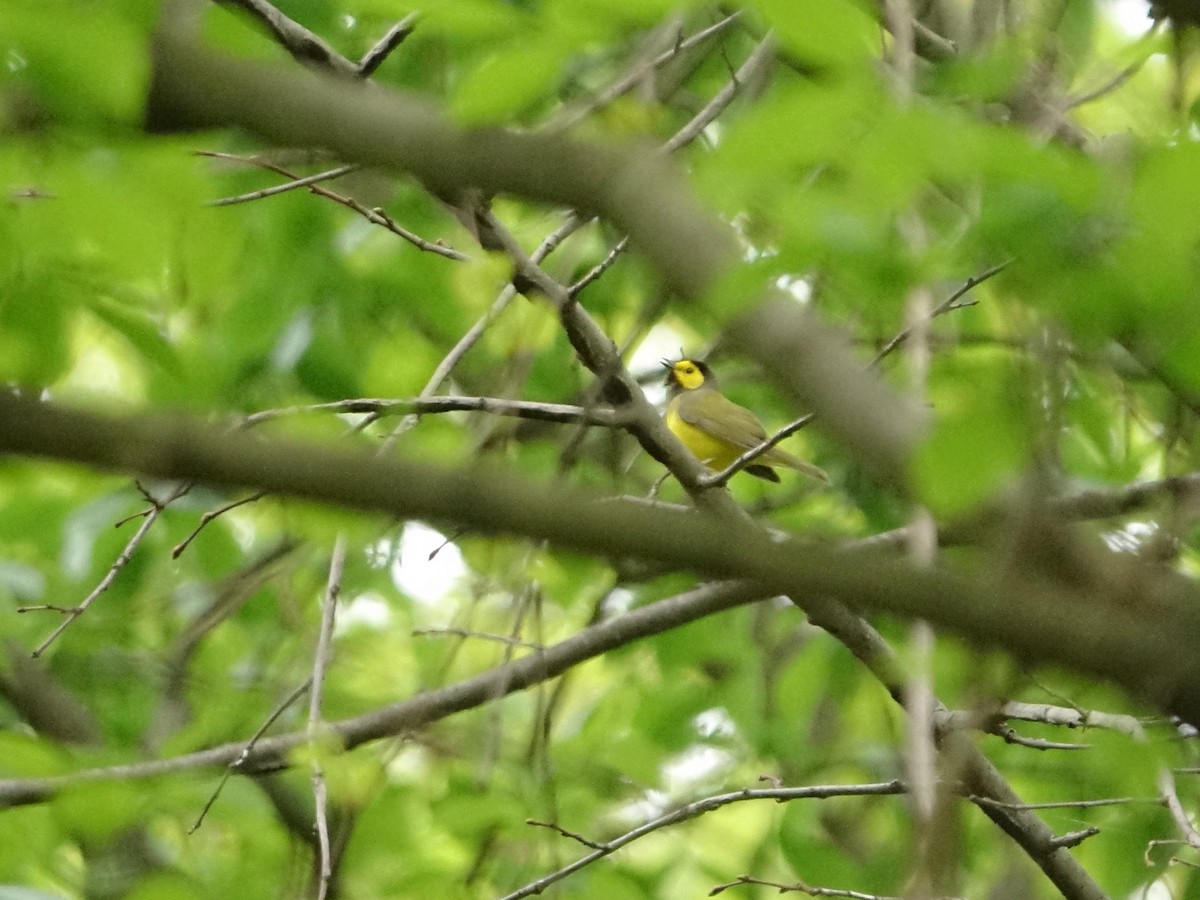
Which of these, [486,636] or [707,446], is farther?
[707,446]

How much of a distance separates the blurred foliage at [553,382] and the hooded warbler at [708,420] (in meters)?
0.37

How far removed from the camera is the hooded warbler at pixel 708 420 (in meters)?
8.35

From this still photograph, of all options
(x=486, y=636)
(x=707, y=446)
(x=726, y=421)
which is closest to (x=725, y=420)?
(x=726, y=421)

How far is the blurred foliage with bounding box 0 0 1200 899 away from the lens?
1.73m

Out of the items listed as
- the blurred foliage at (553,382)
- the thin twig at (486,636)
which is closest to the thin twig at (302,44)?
the blurred foliage at (553,382)

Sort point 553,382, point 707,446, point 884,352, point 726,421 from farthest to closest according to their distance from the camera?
→ point 707,446 < point 726,421 < point 553,382 < point 884,352

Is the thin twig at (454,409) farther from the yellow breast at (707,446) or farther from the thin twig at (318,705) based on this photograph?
the yellow breast at (707,446)

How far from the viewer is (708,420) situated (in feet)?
28.7

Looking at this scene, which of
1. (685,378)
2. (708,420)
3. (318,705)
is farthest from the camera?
(685,378)

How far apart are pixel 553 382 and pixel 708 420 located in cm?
366

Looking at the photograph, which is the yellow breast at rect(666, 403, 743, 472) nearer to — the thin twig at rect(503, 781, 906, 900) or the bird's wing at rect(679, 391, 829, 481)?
the bird's wing at rect(679, 391, 829, 481)

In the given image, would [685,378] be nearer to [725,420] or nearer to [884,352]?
[725,420]

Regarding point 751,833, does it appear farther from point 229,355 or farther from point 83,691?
point 229,355

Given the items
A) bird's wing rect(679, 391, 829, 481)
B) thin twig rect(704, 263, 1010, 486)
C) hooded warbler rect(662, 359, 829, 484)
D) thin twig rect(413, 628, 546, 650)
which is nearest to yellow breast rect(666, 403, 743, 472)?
hooded warbler rect(662, 359, 829, 484)
